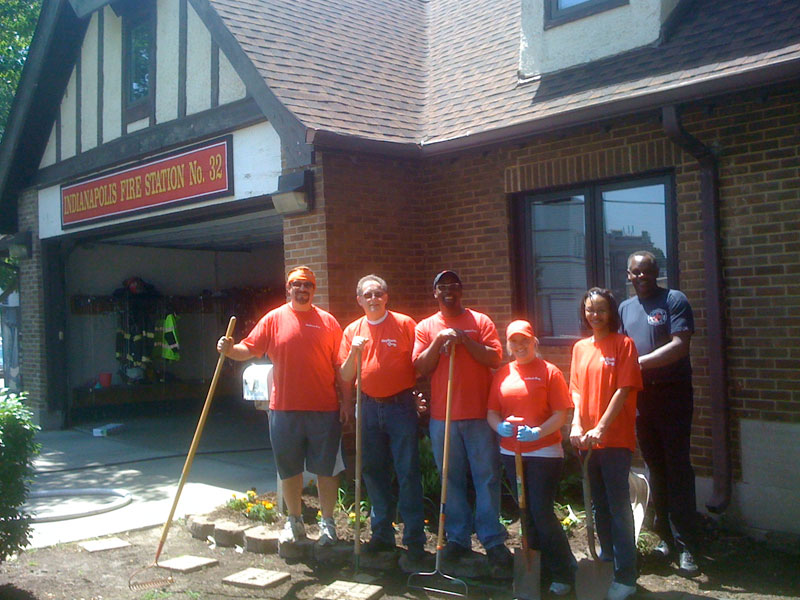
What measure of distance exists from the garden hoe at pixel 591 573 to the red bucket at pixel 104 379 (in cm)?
971

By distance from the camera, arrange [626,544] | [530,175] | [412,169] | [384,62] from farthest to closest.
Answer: [384,62]
[412,169]
[530,175]
[626,544]

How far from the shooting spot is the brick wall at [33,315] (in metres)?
11.6

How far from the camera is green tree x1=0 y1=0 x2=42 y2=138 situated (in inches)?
687

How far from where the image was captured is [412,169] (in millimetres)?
7629

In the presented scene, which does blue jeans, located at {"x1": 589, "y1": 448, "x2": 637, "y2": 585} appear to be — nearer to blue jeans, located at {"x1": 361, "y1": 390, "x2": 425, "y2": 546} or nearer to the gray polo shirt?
the gray polo shirt

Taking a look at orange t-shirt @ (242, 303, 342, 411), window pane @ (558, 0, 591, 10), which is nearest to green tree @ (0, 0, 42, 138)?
window pane @ (558, 0, 591, 10)

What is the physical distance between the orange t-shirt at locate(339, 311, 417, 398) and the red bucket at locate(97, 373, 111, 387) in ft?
27.9

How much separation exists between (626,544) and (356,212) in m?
3.82

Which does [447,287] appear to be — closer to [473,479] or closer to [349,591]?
[473,479]

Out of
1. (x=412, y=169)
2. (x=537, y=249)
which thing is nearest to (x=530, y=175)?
(x=537, y=249)

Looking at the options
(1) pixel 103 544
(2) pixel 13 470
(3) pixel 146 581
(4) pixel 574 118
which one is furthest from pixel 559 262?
(2) pixel 13 470

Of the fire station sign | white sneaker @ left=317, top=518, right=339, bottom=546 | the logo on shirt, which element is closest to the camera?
the logo on shirt

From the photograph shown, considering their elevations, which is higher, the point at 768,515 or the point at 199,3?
the point at 199,3

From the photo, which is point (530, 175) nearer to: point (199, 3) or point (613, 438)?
point (613, 438)
